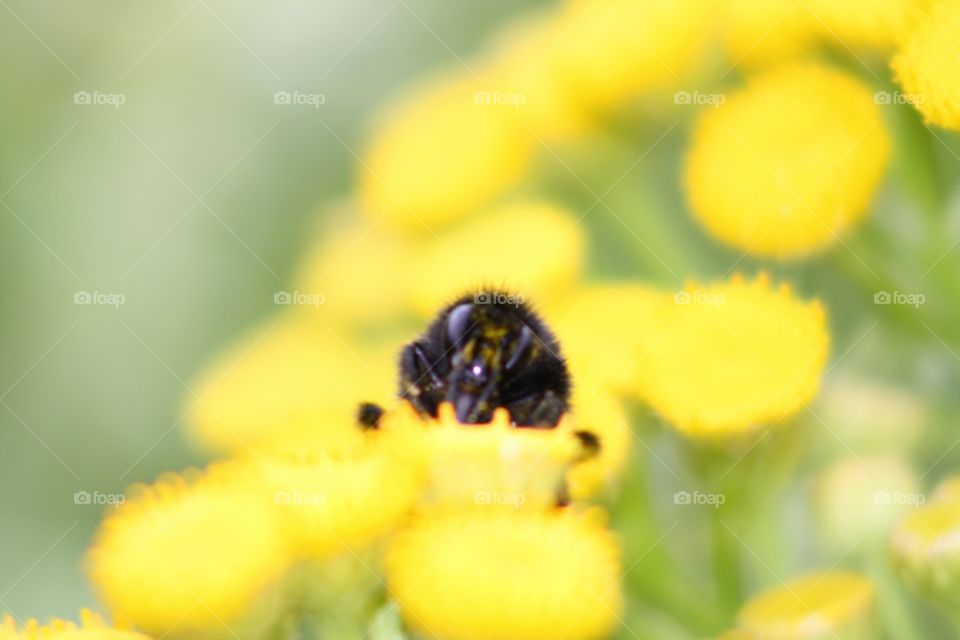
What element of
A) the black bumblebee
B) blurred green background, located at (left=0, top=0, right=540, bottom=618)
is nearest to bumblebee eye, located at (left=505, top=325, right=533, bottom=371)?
the black bumblebee

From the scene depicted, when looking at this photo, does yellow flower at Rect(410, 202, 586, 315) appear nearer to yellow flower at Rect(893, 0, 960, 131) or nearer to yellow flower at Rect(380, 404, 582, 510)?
yellow flower at Rect(380, 404, 582, 510)

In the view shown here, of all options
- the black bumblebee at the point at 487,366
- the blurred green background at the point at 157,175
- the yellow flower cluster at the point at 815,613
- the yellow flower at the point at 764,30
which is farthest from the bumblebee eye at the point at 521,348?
the blurred green background at the point at 157,175

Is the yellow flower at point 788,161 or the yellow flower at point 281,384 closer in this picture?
the yellow flower at point 788,161

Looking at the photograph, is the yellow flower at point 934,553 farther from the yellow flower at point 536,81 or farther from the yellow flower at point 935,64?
the yellow flower at point 536,81

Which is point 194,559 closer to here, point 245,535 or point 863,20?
point 245,535

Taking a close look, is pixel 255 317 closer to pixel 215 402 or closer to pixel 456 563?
pixel 215 402

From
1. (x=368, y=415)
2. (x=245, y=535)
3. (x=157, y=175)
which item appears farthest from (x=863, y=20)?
(x=157, y=175)
